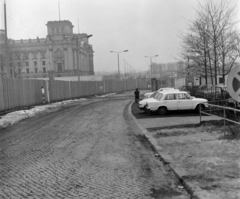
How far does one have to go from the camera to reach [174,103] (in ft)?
53.6

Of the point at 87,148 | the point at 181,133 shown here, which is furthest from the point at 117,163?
the point at 181,133

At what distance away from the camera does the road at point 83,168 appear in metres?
4.82

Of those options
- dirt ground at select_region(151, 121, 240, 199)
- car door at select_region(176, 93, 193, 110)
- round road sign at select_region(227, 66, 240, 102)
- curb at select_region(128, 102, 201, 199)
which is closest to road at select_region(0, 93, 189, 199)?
curb at select_region(128, 102, 201, 199)

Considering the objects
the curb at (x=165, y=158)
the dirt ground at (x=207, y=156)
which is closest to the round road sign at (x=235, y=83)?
the dirt ground at (x=207, y=156)

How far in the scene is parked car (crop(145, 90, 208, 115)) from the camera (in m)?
16.3

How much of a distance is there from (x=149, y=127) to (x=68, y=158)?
220 inches

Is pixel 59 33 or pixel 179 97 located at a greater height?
pixel 59 33

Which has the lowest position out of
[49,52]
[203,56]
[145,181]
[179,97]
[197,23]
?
[145,181]

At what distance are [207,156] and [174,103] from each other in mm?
9739

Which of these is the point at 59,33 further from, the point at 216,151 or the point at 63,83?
the point at 216,151

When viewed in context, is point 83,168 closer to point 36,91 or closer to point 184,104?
point 184,104

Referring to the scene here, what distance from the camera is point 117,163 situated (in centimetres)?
660

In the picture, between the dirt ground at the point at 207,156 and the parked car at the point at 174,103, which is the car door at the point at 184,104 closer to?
the parked car at the point at 174,103

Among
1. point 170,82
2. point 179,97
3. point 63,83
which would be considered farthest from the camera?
point 170,82
